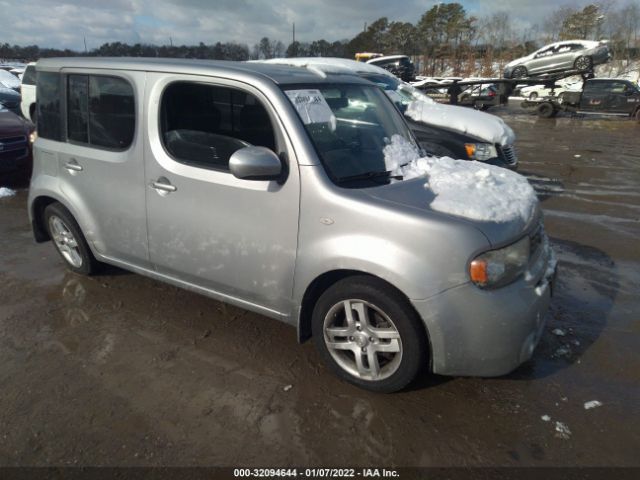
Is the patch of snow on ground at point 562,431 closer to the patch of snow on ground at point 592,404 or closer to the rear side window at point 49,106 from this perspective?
the patch of snow on ground at point 592,404

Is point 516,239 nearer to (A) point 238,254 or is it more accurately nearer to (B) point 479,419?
(B) point 479,419

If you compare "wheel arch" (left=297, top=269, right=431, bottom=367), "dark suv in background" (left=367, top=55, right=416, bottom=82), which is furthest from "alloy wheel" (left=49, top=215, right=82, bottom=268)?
"dark suv in background" (left=367, top=55, right=416, bottom=82)

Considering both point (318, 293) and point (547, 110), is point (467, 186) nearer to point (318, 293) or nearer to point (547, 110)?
point (318, 293)

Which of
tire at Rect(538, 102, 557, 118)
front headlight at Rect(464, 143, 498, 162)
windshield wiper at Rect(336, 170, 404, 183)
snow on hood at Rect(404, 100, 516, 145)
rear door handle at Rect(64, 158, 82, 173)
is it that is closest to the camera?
windshield wiper at Rect(336, 170, 404, 183)

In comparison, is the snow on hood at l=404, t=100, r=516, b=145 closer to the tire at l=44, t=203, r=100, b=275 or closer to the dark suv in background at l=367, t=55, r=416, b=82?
the tire at l=44, t=203, r=100, b=275

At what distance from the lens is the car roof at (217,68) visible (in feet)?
10.3

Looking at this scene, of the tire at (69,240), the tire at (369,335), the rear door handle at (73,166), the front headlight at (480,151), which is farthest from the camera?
the front headlight at (480,151)

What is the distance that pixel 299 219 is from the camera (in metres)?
2.87

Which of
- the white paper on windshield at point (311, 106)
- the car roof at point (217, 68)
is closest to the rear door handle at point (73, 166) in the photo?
the car roof at point (217, 68)

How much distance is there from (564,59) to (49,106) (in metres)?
23.8

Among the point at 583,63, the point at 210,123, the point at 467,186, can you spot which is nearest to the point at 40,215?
the point at 210,123

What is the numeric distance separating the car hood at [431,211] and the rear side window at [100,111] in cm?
196

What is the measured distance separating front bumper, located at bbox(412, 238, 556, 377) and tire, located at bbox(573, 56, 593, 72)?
2290 cm

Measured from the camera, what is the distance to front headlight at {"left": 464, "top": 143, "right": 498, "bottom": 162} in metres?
6.84
